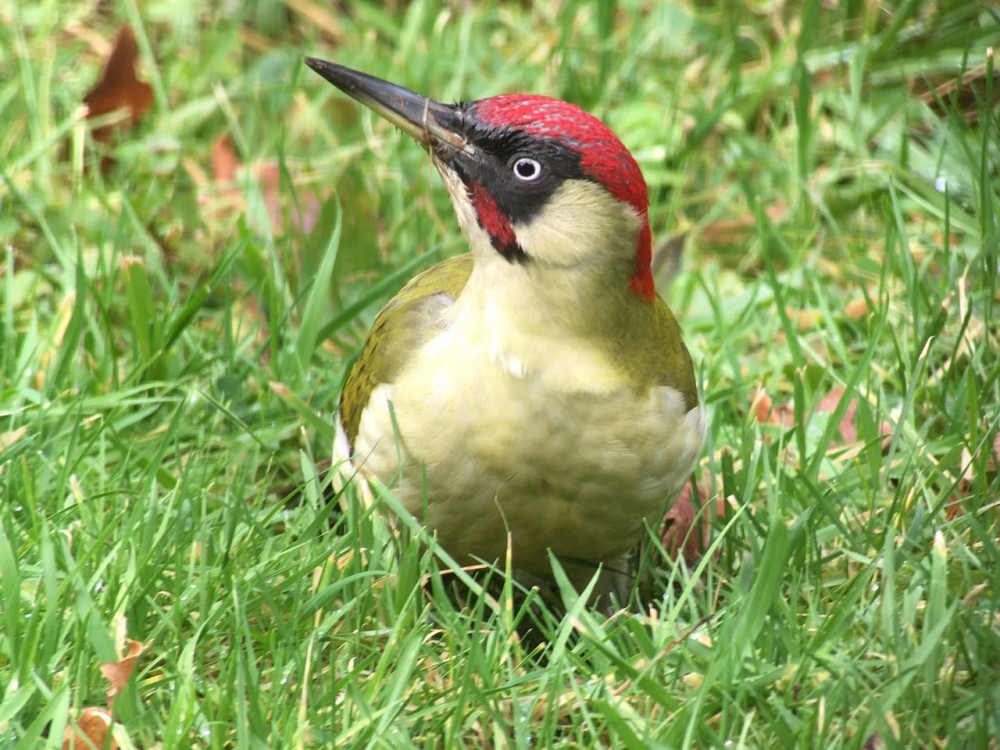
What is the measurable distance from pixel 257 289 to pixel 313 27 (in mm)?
1885

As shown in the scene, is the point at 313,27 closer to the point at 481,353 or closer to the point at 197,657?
the point at 481,353

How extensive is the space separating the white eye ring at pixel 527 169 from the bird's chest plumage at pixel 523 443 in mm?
293

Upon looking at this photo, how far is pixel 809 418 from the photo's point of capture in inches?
131

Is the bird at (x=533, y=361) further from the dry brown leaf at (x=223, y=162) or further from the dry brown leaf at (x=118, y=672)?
the dry brown leaf at (x=223, y=162)

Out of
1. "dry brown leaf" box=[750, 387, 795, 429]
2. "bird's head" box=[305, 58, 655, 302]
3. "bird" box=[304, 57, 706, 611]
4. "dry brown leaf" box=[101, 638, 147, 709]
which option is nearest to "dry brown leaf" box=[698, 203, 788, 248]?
"dry brown leaf" box=[750, 387, 795, 429]

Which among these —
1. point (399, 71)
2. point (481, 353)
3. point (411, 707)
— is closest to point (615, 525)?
point (481, 353)

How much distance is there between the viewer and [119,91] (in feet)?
14.9

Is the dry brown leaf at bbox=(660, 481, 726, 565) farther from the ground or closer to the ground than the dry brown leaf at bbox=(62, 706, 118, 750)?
farther from the ground

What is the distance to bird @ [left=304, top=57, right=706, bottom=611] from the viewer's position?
8.80 ft

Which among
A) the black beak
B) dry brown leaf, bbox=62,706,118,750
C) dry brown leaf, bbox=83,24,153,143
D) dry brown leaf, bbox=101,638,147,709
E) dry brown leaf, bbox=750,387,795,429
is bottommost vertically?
dry brown leaf, bbox=62,706,118,750

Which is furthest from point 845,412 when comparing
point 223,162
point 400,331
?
point 223,162

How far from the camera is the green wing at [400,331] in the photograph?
2916 mm

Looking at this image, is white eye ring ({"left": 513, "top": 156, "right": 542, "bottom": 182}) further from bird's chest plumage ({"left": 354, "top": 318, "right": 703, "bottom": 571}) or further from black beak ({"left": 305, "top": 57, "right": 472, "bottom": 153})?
bird's chest plumage ({"left": 354, "top": 318, "right": 703, "bottom": 571})

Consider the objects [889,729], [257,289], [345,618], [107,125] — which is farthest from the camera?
[107,125]
